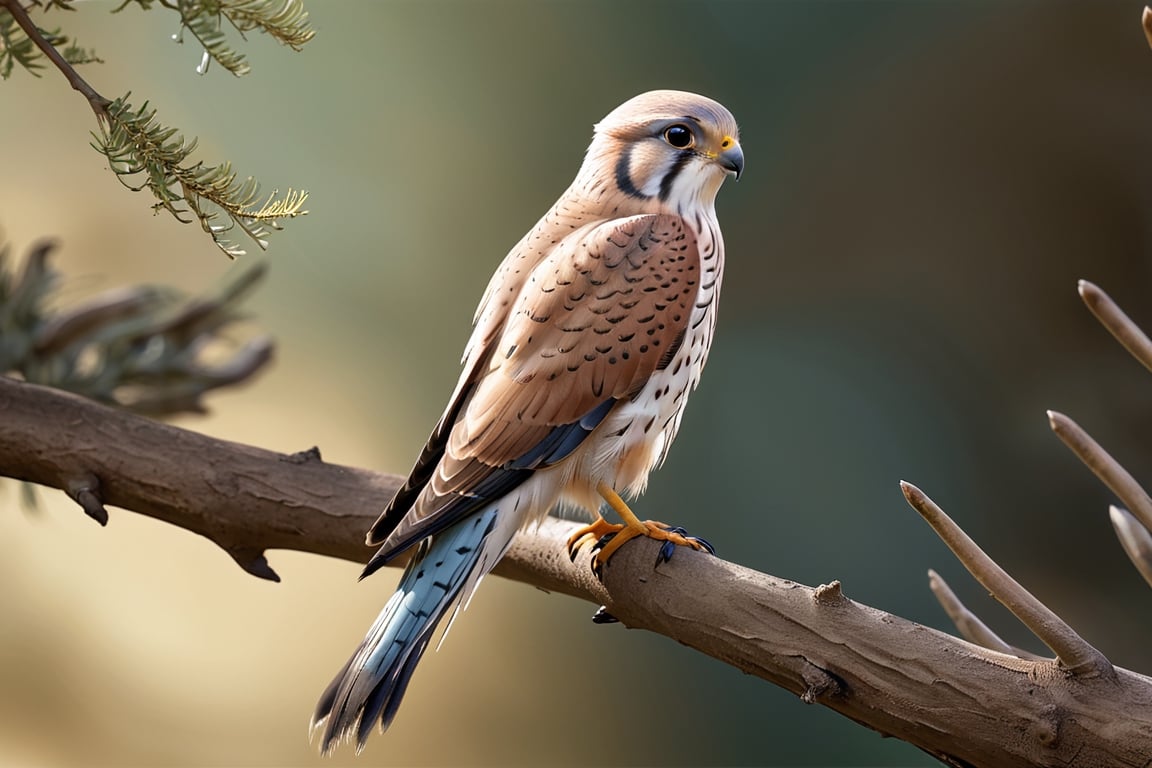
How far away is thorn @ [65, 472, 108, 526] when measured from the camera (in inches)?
72.4

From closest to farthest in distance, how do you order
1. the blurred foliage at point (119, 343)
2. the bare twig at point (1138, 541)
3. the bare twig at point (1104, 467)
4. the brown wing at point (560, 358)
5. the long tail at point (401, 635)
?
the bare twig at point (1104, 467)
the bare twig at point (1138, 541)
the long tail at point (401, 635)
the brown wing at point (560, 358)
the blurred foliage at point (119, 343)

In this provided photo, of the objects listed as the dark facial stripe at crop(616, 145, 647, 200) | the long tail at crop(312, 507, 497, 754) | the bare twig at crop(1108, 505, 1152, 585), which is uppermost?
the dark facial stripe at crop(616, 145, 647, 200)

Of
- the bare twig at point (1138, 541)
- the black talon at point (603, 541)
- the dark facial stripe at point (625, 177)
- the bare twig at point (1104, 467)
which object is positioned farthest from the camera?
the dark facial stripe at point (625, 177)

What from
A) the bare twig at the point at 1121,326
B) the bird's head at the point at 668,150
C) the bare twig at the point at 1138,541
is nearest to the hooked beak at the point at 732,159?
the bird's head at the point at 668,150

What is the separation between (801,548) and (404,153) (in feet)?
6.07

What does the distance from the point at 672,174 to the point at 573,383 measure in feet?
1.39

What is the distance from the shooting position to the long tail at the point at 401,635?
152 cm

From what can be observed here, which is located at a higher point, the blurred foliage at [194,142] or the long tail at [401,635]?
the blurred foliage at [194,142]

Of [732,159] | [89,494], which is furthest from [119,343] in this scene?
[732,159]

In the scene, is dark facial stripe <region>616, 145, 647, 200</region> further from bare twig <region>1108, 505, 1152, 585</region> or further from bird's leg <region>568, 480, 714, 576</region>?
bare twig <region>1108, 505, 1152, 585</region>

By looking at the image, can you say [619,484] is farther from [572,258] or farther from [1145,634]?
[1145,634]

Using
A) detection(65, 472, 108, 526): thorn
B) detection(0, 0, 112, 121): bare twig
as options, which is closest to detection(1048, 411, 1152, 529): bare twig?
detection(0, 0, 112, 121): bare twig

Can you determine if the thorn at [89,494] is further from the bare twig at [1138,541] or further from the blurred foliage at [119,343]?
the bare twig at [1138,541]

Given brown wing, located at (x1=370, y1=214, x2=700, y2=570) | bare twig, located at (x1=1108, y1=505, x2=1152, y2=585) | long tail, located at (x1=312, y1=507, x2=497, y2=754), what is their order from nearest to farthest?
1. bare twig, located at (x1=1108, y1=505, x2=1152, y2=585)
2. long tail, located at (x1=312, y1=507, x2=497, y2=754)
3. brown wing, located at (x1=370, y1=214, x2=700, y2=570)
